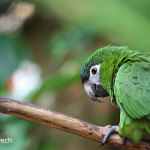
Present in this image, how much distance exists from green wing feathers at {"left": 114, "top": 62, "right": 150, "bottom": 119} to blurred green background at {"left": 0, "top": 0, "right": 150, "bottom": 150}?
0.13 m

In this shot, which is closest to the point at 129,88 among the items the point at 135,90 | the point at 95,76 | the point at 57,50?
the point at 135,90

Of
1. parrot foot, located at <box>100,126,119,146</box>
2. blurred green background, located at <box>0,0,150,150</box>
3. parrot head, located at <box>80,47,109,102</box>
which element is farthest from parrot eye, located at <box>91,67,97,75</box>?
parrot foot, located at <box>100,126,119,146</box>

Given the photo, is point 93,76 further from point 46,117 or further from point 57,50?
point 57,50

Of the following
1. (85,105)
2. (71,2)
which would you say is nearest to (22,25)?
(85,105)

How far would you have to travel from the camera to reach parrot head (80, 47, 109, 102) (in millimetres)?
1707

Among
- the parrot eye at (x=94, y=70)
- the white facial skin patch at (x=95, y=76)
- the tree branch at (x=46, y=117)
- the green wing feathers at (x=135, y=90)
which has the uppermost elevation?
the parrot eye at (x=94, y=70)

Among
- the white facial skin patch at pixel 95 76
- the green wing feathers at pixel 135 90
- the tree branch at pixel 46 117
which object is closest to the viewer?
the tree branch at pixel 46 117

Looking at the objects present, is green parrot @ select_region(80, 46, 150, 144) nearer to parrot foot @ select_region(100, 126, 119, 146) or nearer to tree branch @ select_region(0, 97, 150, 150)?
parrot foot @ select_region(100, 126, 119, 146)

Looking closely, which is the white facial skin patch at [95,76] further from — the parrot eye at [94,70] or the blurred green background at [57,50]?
the blurred green background at [57,50]

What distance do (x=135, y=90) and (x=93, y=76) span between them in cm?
40

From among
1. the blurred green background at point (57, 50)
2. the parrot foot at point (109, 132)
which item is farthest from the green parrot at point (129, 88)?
Answer: the blurred green background at point (57, 50)

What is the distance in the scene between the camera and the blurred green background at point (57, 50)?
34.1 inches

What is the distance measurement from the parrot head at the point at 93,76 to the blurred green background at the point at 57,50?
7.2 inches

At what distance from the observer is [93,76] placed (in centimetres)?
173
